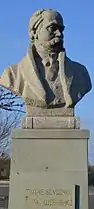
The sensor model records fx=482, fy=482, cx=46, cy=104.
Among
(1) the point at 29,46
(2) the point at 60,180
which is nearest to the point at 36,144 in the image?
(2) the point at 60,180

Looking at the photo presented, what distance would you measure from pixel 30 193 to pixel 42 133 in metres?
0.89

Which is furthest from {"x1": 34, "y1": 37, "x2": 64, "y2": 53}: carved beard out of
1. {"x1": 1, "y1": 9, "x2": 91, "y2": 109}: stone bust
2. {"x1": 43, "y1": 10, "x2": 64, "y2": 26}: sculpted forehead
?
{"x1": 43, "y1": 10, "x2": 64, "y2": 26}: sculpted forehead

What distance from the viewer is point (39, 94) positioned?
7.32 m

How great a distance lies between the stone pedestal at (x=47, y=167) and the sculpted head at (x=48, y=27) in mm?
1435

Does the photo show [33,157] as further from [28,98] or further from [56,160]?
[28,98]

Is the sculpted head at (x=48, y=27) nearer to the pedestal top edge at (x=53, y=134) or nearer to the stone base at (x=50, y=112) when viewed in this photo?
the stone base at (x=50, y=112)

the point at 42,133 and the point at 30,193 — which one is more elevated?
the point at 42,133

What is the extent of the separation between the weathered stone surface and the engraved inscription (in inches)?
37.4

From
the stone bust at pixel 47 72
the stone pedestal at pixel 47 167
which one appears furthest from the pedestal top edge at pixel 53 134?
the stone bust at pixel 47 72

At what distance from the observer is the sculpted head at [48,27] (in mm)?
7546

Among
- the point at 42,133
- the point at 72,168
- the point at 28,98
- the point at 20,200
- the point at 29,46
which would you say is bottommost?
the point at 20,200

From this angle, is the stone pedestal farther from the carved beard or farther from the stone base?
the carved beard

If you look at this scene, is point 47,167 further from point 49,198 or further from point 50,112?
point 50,112

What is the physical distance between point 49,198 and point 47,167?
0.46 metres
